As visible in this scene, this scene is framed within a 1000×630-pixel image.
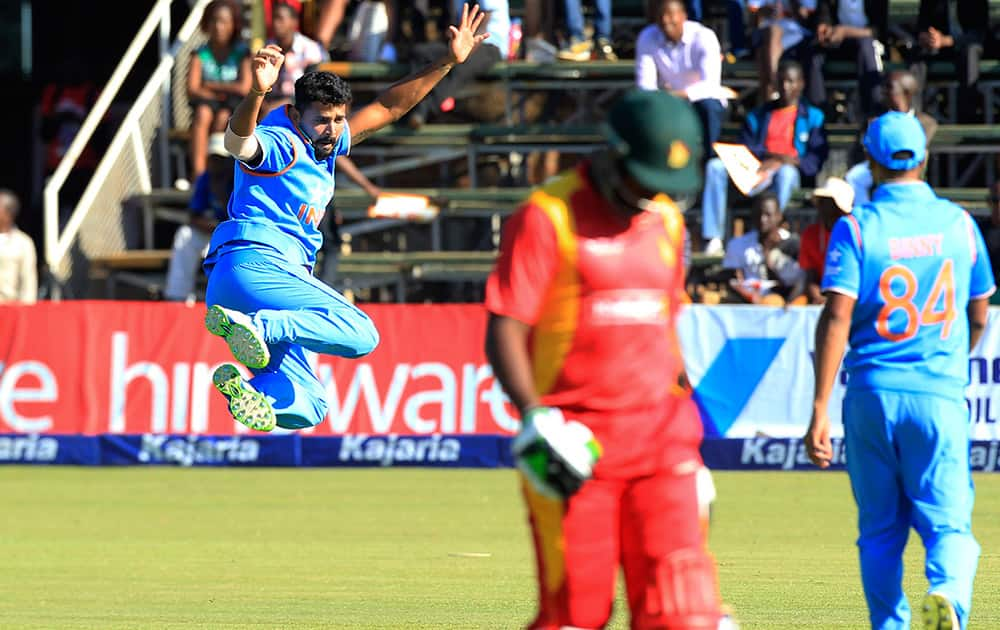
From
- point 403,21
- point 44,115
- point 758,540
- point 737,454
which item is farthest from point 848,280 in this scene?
point 44,115

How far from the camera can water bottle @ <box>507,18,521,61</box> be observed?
66.9ft

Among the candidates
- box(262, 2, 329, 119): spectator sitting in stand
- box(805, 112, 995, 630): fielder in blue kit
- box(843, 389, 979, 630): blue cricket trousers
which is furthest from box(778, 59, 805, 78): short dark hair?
box(843, 389, 979, 630): blue cricket trousers

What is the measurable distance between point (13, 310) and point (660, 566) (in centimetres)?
1282

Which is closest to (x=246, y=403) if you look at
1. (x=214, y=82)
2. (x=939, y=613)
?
(x=939, y=613)

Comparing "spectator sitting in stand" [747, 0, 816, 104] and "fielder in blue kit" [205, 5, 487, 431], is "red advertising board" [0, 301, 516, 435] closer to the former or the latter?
"spectator sitting in stand" [747, 0, 816, 104]

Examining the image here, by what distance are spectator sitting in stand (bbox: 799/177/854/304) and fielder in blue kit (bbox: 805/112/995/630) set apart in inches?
39.1

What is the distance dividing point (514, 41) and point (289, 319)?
11.6 metres

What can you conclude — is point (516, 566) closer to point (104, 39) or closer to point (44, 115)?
point (44, 115)

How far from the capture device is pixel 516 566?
10.5m

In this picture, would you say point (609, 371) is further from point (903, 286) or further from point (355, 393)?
point (355, 393)

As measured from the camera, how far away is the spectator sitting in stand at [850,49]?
18562 mm

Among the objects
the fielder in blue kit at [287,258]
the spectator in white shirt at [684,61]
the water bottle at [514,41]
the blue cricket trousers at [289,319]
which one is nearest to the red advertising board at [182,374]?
the spectator in white shirt at [684,61]

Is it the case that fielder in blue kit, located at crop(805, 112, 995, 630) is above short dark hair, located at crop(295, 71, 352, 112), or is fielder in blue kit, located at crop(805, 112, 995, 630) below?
below

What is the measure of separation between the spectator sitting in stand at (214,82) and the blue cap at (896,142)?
45.1 feet
